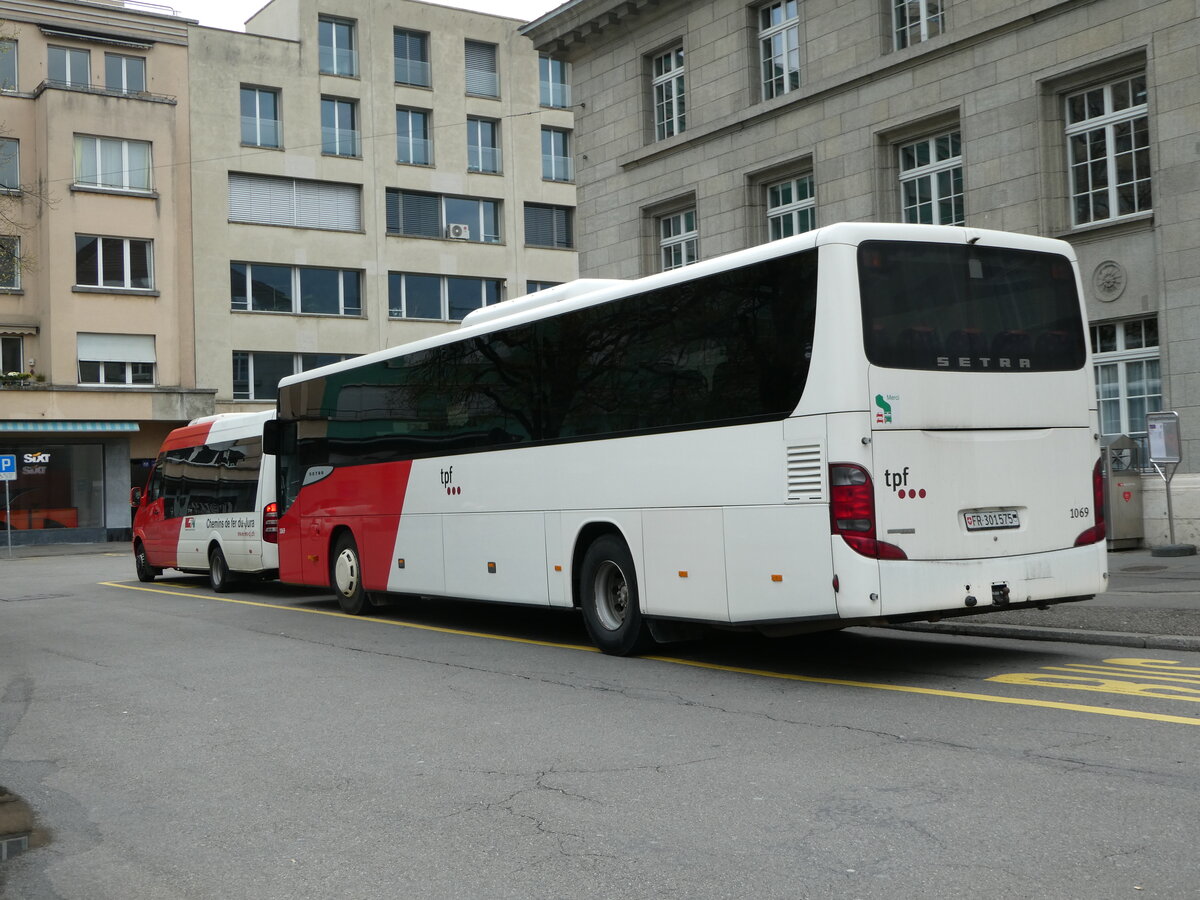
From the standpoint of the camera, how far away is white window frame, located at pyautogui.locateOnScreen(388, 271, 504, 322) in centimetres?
4959

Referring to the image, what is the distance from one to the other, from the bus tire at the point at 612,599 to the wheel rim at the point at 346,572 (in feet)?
17.2

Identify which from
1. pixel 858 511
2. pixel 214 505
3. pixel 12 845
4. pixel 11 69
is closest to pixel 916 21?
pixel 214 505

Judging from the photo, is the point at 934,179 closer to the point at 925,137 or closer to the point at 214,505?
the point at 925,137

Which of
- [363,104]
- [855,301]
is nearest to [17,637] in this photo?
[855,301]

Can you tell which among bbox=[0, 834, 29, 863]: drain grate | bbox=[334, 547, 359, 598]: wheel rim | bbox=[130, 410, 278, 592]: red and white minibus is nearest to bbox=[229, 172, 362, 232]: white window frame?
bbox=[130, 410, 278, 592]: red and white minibus

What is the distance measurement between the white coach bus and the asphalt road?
2.31ft

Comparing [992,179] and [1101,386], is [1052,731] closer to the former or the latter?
[1101,386]

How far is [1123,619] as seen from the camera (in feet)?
38.2

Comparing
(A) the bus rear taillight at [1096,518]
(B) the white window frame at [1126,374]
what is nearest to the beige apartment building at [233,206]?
(B) the white window frame at [1126,374]

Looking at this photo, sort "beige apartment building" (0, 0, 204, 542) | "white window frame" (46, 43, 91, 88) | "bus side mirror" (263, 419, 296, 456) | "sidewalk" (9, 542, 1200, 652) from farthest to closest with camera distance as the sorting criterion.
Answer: "white window frame" (46, 43, 91, 88), "beige apartment building" (0, 0, 204, 542), "bus side mirror" (263, 419, 296, 456), "sidewalk" (9, 542, 1200, 652)

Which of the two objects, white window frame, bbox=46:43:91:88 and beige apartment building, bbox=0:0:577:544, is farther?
white window frame, bbox=46:43:91:88

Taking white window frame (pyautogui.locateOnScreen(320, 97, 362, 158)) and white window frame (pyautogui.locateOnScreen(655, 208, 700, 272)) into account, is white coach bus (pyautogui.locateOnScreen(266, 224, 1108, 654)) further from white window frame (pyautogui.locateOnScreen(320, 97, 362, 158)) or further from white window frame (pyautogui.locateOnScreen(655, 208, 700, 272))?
white window frame (pyautogui.locateOnScreen(320, 97, 362, 158))

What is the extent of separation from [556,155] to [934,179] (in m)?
33.4

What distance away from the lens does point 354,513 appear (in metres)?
16.0
